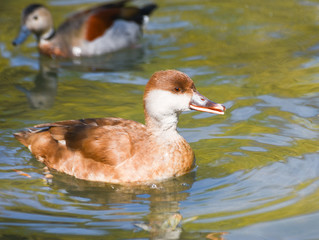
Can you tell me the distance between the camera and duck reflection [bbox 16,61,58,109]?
8.73 m

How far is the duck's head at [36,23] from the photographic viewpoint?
443 inches

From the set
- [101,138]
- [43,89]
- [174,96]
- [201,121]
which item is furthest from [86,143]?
[43,89]

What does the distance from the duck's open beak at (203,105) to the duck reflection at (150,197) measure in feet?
2.51

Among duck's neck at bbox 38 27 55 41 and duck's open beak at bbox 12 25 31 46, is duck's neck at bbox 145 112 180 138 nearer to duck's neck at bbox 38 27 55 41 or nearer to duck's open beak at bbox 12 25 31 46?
duck's open beak at bbox 12 25 31 46

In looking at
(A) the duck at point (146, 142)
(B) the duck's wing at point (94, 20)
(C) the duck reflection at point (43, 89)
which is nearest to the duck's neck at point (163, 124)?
(A) the duck at point (146, 142)

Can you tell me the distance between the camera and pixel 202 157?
6930 millimetres

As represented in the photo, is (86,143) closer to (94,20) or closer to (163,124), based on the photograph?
(163,124)

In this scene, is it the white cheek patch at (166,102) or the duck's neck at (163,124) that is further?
the duck's neck at (163,124)

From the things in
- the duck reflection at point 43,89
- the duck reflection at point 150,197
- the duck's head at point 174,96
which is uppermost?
the duck reflection at point 43,89

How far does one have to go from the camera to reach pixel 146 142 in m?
6.41

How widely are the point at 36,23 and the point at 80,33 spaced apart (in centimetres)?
85

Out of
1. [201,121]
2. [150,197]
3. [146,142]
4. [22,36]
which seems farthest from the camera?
[22,36]

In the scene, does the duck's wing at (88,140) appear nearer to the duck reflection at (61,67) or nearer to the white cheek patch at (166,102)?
the white cheek patch at (166,102)

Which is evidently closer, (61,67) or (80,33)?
(61,67)
